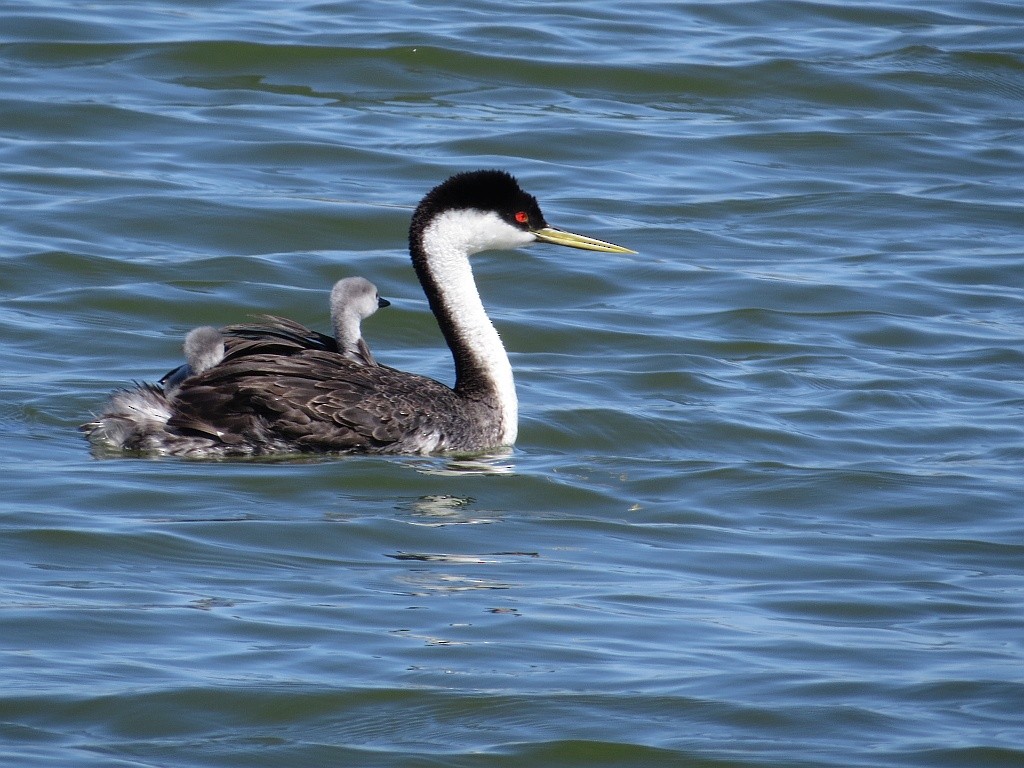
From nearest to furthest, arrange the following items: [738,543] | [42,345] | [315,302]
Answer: [738,543], [42,345], [315,302]

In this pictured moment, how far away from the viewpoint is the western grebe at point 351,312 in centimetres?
909

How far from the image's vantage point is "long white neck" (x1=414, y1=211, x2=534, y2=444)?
30.6 ft

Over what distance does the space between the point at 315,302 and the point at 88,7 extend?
775 cm

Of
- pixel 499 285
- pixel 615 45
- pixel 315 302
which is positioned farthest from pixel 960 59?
pixel 315 302

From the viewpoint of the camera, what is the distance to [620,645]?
6547mm

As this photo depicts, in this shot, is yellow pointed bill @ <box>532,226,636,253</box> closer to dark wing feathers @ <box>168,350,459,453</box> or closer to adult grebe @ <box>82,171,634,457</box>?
adult grebe @ <box>82,171,634,457</box>

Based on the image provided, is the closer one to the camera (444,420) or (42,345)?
(444,420)

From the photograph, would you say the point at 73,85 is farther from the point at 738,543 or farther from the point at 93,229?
the point at 738,543

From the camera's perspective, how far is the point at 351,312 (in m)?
9.09

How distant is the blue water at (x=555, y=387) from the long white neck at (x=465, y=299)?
402 millimetres

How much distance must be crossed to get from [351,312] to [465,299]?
695mm

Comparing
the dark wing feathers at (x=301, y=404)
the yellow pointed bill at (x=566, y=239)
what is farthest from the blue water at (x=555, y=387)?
the yellow pointed bill at (x=566, y=239)

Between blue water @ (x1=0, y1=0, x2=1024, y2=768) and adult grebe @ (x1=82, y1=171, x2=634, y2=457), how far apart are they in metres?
0.17

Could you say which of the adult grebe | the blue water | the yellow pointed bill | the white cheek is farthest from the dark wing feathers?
the yellow pointed bill
